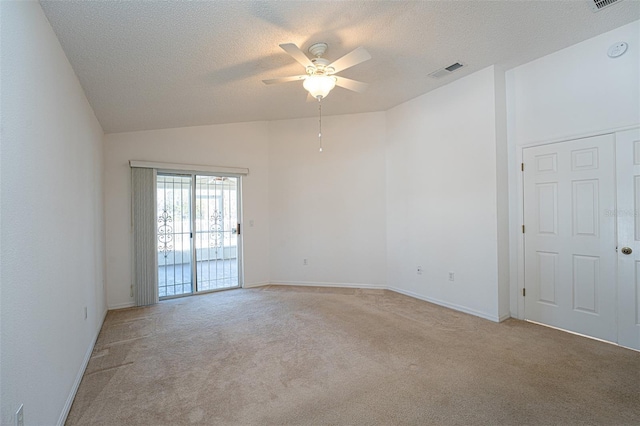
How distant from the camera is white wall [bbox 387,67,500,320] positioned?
12.0 ft

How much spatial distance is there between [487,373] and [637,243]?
1.92 metres

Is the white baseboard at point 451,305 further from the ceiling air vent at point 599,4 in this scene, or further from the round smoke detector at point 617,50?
the ceiling air vent at point 599,4

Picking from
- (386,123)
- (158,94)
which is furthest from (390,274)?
(158,94)

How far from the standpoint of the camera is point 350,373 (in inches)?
96.5

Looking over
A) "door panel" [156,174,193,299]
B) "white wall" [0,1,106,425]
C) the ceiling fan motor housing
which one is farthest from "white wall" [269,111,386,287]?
"white wall" [0,1,106,425]

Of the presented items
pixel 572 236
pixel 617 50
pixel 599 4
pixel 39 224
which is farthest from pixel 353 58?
pixel 572 236

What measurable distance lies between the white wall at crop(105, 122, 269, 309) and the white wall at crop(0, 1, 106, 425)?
177 centimetres

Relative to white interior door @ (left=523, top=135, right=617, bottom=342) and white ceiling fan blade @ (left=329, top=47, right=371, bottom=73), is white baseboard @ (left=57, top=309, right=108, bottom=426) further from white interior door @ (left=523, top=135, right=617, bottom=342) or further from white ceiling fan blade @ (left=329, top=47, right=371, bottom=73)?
white interior door @ (left=523, top=135, right=617, bottom=342)

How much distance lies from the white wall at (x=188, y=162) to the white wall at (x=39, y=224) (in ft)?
5.82

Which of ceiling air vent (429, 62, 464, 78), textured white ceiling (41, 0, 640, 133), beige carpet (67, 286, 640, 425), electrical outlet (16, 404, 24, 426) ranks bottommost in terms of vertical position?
beige carpet (67, 286, 640, 425)

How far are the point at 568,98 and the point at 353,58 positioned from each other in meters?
2.47

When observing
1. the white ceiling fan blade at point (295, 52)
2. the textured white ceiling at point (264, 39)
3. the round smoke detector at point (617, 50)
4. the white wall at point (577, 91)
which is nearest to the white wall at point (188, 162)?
the textured white ceiling at point (264, 39)

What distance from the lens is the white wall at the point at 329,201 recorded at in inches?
205

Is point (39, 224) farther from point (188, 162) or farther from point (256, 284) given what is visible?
point (256, 284)
